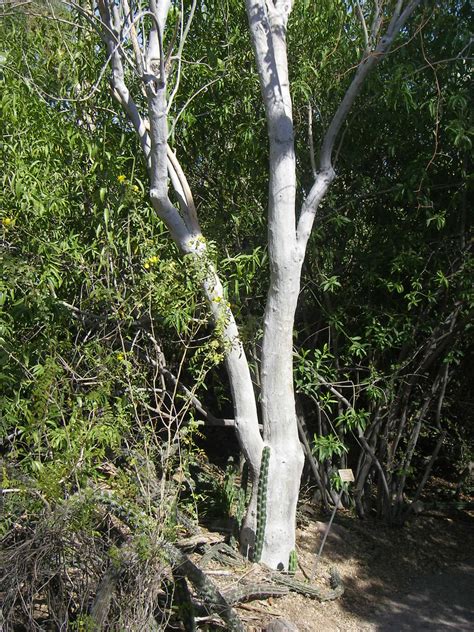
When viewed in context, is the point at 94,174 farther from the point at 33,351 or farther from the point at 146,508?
the point at 146,508

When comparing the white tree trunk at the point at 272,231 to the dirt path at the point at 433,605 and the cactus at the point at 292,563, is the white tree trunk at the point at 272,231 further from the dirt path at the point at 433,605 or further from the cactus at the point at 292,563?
the dirt path at the point at 433,605

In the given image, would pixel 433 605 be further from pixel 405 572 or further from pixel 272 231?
pixel 272 231

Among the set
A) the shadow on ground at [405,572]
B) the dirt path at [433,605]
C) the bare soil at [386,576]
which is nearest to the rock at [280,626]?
the bare soil at [386,576]

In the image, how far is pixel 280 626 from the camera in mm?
5059

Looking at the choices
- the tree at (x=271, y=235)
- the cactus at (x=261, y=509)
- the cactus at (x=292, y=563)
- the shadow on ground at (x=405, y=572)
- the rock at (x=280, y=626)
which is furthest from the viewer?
the shadow on ground at (x=405, y=572)

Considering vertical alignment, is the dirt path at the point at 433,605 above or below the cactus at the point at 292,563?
below

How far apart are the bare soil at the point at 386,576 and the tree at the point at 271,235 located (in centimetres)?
48

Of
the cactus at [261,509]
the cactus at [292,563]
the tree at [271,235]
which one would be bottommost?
the cactus at [292,563]

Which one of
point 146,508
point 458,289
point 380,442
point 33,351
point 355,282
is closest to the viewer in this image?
point 146,508

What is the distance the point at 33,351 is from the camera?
5.79 m

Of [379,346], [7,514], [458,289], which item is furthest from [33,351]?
[458,289]

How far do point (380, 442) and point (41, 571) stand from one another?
15.4 ft

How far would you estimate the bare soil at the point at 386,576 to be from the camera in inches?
223

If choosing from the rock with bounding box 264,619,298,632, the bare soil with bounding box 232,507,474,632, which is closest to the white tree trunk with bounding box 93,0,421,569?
the bare soil with bounding box 232,507,474,632
